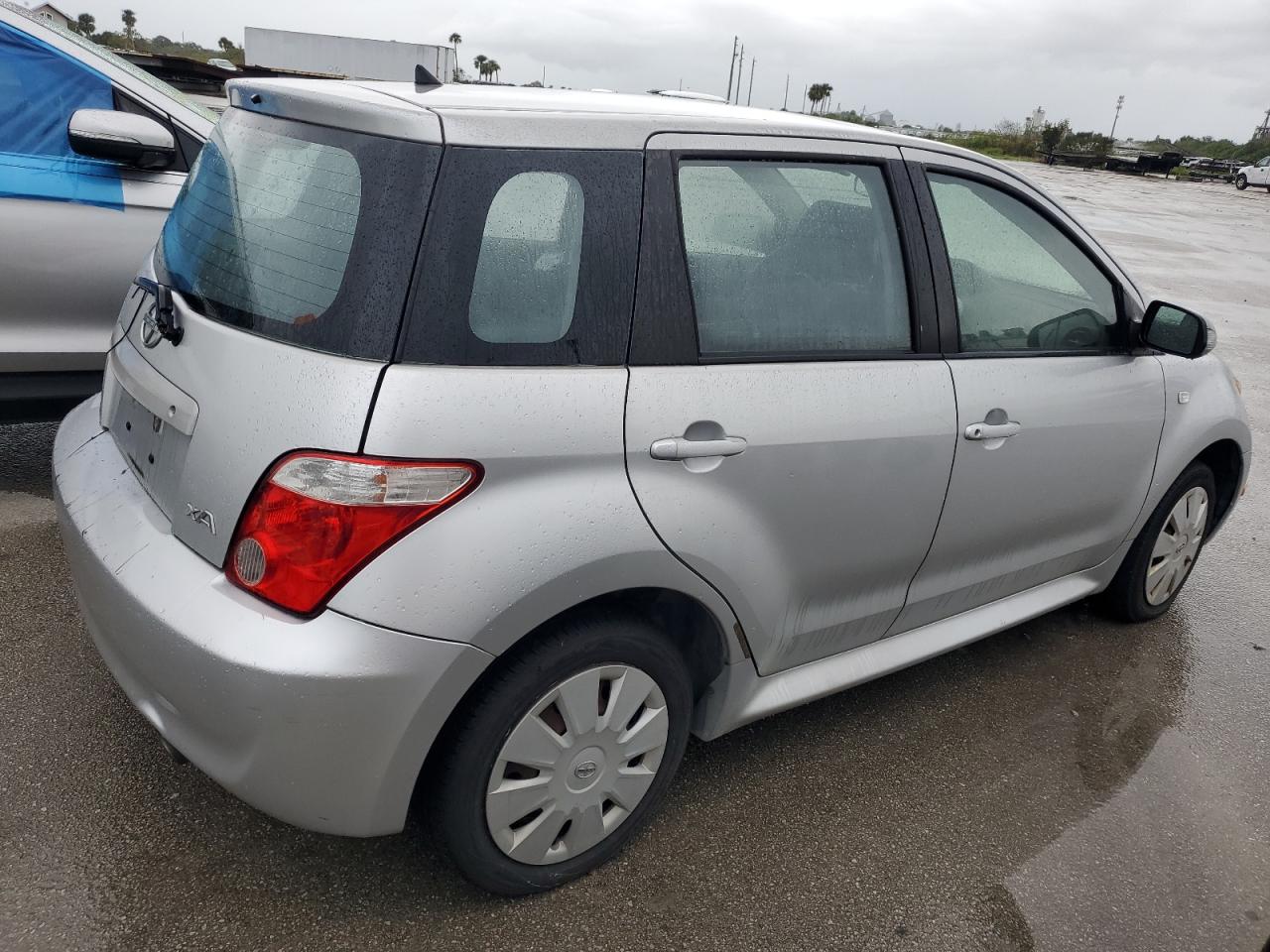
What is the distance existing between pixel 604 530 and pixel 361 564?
46cm

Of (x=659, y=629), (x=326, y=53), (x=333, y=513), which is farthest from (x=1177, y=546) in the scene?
(x=326, y=53)

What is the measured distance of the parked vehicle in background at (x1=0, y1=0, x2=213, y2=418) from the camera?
11.6ft

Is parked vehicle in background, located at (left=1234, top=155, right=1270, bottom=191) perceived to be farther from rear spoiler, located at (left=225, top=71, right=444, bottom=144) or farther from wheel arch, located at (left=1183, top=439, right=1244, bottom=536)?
rear spoiler, located at (left=225, top=71, right=444, bottom=144)

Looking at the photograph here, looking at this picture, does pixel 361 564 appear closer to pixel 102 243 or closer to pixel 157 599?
pixel 157 599

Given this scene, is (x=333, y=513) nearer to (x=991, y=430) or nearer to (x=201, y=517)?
(x=201, y=517)

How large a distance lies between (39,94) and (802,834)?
3685 mm

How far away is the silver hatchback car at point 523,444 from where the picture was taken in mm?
1779

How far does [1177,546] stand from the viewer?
3705 millimetres

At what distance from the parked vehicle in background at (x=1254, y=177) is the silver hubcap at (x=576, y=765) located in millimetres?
48607

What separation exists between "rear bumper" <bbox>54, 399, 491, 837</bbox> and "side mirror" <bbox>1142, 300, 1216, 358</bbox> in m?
2.36

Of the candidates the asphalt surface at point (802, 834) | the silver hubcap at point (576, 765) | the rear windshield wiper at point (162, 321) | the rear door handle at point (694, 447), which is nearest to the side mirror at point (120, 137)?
the asphalt surface at point (802, 834)

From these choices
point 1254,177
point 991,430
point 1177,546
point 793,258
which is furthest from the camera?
point 1254,177

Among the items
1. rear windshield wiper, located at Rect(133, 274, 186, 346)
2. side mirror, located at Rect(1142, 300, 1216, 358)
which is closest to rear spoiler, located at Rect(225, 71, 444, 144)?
rear windshield wiper, located at Rect(133, 274, 186, 346)

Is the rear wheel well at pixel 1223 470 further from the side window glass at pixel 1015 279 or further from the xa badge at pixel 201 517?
the xa badge at pixel 201 517
